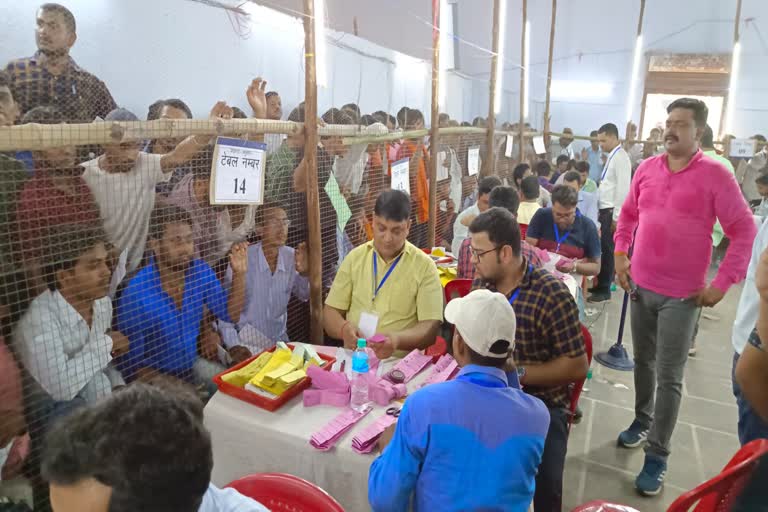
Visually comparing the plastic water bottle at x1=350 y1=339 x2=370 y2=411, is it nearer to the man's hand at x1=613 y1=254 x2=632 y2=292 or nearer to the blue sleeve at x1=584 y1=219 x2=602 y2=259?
the man's hand at x1=613 y1=254 x2=632 y2=292

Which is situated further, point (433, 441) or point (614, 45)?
point (614, 45)

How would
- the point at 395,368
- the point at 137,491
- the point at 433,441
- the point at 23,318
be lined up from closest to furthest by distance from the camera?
the point at 137,491 → the point at 433,441 → the point at 23,318 → the point at 395,368

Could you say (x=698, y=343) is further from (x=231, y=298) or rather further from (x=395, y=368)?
(x=231, y=298)

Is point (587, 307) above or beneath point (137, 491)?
beneath

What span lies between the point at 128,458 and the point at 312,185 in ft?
7.08

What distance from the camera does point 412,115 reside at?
6.00 meters

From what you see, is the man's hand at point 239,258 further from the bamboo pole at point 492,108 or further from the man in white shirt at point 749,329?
the bamboo pole at point 492,108

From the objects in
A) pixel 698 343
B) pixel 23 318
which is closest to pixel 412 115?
pixel 698 343

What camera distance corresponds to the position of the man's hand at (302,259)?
3.09 metres

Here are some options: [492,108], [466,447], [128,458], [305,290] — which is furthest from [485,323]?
[492,108]

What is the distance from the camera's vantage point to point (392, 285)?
8.70 feet

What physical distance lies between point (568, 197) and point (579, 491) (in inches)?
85.2

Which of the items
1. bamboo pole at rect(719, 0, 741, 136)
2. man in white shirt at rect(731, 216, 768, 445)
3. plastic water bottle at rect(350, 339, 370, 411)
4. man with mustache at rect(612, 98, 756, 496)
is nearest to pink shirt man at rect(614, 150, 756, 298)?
man with mustache at rect(612, 98, 756, 496)

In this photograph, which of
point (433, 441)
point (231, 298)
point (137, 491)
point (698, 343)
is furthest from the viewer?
point (698, 343)
